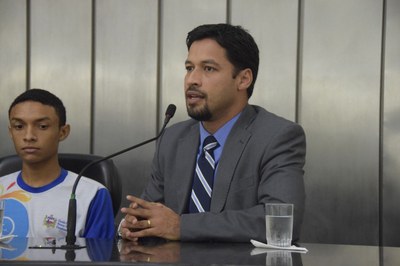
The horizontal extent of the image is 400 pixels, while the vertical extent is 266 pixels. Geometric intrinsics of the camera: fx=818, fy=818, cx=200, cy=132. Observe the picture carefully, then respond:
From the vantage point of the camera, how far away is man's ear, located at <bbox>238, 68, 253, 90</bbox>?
282 centimetres

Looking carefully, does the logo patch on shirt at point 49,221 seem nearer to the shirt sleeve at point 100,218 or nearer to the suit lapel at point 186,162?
the shirt sleeve at point 100,218

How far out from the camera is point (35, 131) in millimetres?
2736

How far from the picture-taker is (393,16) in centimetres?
366

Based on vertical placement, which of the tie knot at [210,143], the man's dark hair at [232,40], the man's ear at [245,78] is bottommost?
the tie knot at [210,143]

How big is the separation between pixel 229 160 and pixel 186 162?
0.17 m

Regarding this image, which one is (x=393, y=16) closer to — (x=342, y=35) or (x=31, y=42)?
(x=342, y=35)

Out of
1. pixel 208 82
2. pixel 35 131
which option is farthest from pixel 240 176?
pixel 35 131

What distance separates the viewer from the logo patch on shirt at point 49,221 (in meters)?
2.65

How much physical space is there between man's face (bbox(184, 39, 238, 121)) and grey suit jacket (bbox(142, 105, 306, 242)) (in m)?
0.09

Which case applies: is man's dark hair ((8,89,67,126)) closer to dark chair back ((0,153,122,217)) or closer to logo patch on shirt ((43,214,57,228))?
dark chair back ((0,153,122,217))

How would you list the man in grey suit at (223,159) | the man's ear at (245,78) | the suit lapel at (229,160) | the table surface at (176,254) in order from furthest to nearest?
the man's ear at (245,78) < the suit lapel at (229,160) < the man in grey suit at (223,159) < the table surface at (176,254)

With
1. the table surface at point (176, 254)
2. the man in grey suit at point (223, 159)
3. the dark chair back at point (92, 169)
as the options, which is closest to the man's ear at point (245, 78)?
the man in grey suit at point (223, 159)

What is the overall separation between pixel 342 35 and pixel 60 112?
1438 millimetres

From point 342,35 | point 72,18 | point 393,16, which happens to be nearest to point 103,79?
point 72,18
